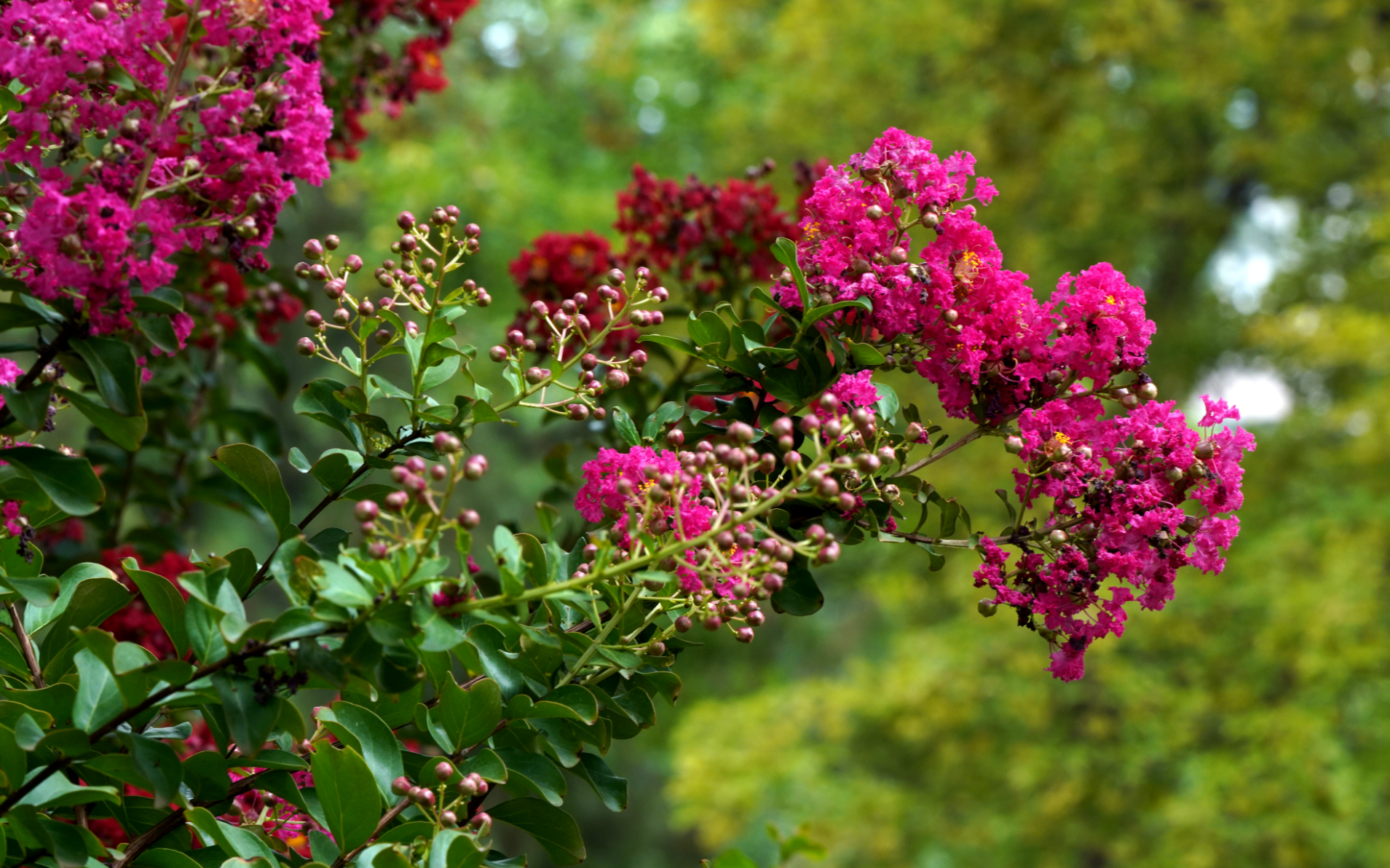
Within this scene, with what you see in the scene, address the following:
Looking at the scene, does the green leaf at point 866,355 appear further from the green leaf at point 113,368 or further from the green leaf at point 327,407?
the green leaf at point 113,368

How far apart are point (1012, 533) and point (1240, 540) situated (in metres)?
6.13

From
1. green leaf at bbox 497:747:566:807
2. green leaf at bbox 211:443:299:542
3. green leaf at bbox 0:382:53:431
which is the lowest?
green leaf at bbox 497:747:566:807

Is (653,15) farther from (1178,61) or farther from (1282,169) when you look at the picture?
(1282,169)

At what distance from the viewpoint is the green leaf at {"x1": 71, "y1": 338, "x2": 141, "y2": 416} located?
3.46 feet

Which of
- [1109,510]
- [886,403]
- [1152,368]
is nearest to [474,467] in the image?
[886,403]

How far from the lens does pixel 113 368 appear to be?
106cm

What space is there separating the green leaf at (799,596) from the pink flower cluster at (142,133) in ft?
2.14

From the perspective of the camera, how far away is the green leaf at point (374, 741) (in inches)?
43.8

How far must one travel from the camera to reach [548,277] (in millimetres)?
2391

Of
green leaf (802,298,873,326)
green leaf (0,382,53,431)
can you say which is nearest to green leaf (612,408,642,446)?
green leaf (802,298,873,326)

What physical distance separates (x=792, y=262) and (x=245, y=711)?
2.27ft

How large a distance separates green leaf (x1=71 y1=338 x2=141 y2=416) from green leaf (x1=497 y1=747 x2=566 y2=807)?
0.50m

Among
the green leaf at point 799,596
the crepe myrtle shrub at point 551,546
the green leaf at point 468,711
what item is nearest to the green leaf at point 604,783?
the crepe myrtle shrub at point 551,546

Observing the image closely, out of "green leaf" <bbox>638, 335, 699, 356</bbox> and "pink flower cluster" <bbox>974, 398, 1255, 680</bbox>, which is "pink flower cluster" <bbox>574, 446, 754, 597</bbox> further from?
"pink flower cluster" <bbox>974, 398, 1255, 680</bbox>
